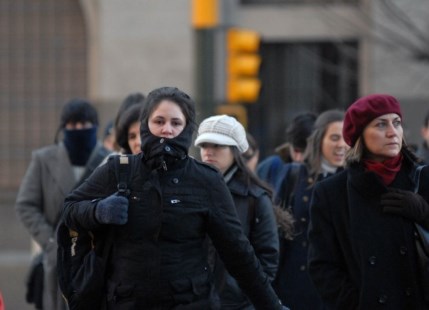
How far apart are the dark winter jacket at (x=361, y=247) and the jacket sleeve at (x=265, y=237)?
99cm

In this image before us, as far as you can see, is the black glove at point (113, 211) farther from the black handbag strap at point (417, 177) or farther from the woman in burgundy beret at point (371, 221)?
the black handbag strap at point (417, 177)

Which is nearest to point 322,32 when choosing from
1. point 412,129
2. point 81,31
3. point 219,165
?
point 412,129

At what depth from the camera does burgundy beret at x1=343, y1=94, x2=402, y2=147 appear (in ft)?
17.9

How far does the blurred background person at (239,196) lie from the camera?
6.39 m

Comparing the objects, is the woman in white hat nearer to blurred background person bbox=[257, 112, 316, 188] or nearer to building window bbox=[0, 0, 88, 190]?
blurred background person bbox=[257, 112, 316, 188]

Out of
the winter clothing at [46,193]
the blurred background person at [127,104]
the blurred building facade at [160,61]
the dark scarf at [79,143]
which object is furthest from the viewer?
the blurred building facade at [160,61]

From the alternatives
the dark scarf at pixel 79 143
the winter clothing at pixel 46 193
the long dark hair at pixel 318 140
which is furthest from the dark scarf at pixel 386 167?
the dark scarf at pixel 79 143

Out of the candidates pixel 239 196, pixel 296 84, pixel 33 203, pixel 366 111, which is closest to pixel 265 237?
pixel 239 196

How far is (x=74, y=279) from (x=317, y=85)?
13.7m

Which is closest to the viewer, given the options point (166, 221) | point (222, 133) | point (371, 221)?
point (166, 221)

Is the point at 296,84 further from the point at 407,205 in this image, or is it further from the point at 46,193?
the point at 407,205

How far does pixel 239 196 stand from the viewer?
659 centimetres

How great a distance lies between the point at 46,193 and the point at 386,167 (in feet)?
11.1

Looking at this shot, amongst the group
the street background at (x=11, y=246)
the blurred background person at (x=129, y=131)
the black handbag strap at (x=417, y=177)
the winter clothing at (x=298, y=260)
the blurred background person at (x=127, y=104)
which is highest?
the blurred background person at (x=127, y=104)
